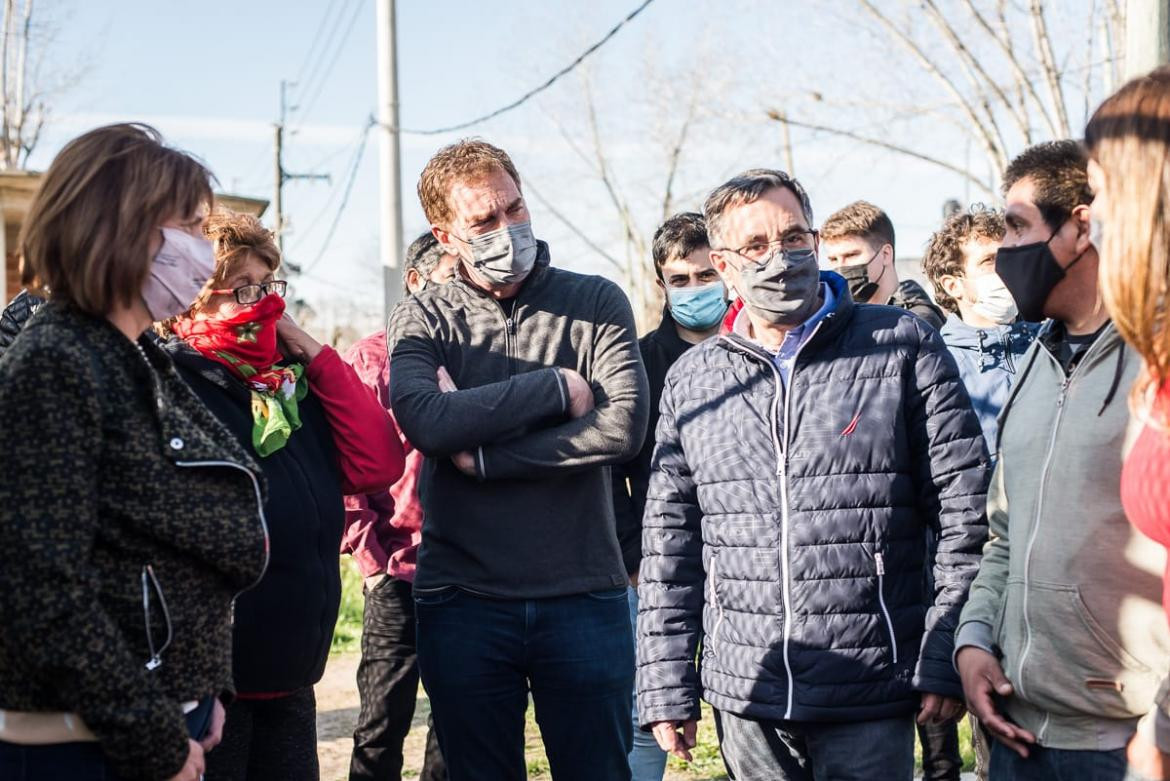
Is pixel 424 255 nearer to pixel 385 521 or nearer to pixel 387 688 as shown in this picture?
pixel 385 521

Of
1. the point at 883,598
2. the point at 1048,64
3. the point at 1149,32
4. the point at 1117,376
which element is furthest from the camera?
the point at 1048,64

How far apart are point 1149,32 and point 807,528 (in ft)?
13.5

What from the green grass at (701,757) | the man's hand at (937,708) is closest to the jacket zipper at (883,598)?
the man's hand at (937,708)

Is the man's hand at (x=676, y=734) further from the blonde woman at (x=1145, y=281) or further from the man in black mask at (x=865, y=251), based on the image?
the man in black mask at (x=865, y=251)

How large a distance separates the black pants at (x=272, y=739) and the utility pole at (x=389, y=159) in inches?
298

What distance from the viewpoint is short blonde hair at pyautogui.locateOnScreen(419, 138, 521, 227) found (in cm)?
369

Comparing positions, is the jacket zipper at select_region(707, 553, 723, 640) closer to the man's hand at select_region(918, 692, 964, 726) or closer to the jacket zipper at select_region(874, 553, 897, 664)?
the jacket zipper at select_region(874, 553, 897, 664)

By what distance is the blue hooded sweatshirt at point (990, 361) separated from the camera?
181 inches

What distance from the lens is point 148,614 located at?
7.55 feet

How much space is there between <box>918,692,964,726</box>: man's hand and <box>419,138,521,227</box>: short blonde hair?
1.99 metres

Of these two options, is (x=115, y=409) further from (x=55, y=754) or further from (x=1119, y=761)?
(x=1119, y=761)

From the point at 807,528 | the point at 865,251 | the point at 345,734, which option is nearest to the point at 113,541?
the point at 807,528

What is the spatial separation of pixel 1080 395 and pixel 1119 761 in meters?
0.77

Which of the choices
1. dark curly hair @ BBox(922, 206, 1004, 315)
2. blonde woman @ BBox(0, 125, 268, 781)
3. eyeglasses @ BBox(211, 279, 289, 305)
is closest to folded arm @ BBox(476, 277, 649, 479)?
eyeglasses @ BBox(211, 279, 289, 305)
